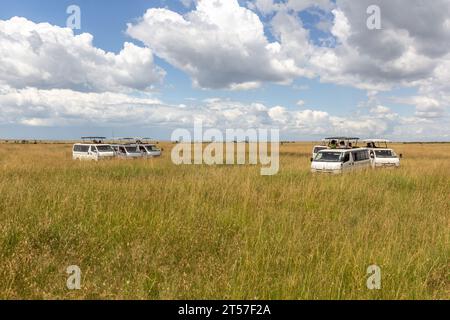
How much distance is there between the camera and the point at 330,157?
58.1 ft

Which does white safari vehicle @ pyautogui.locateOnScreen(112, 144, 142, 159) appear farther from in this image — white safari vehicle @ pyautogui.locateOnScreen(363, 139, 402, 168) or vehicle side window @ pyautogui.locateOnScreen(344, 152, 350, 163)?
white safari vehicle @ pyautogui.locateOnScreen(363, 139, 402, 168)

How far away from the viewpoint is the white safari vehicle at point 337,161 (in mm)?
16984

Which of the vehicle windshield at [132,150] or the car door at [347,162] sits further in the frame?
the vehicle windshield at [132,150]

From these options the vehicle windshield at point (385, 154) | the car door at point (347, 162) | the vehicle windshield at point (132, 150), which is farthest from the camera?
the vehicle windshield at point (132, 150)

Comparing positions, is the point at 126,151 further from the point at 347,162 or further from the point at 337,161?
the point at 347,162

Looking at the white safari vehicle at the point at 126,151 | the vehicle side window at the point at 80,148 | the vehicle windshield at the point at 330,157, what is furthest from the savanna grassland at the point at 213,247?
the vehicle side window at the point at 80,148

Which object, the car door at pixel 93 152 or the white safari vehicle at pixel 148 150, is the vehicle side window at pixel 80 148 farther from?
the white safari vehicle at pixel 148 150

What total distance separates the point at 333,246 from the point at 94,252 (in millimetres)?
3315

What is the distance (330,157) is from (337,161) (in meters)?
0.56

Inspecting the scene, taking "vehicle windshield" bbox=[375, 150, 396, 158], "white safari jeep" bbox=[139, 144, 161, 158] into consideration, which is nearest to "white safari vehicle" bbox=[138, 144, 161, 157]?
"white safari jeep" bbox=[139, 144, 161, 158]

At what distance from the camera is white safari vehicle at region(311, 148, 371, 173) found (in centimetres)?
1698

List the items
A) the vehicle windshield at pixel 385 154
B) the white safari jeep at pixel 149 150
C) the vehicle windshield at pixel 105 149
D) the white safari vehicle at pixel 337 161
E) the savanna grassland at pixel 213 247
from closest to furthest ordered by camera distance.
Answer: the savanna grassland at pixel 213 247 < the white safari vehicle at pixel 337 161 < the vehicle windshield at pixel 385 154 < the vehicle windshield at pixel 105 149 < the white safari jeep at pixel 149 150

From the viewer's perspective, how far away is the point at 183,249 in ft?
15.0
